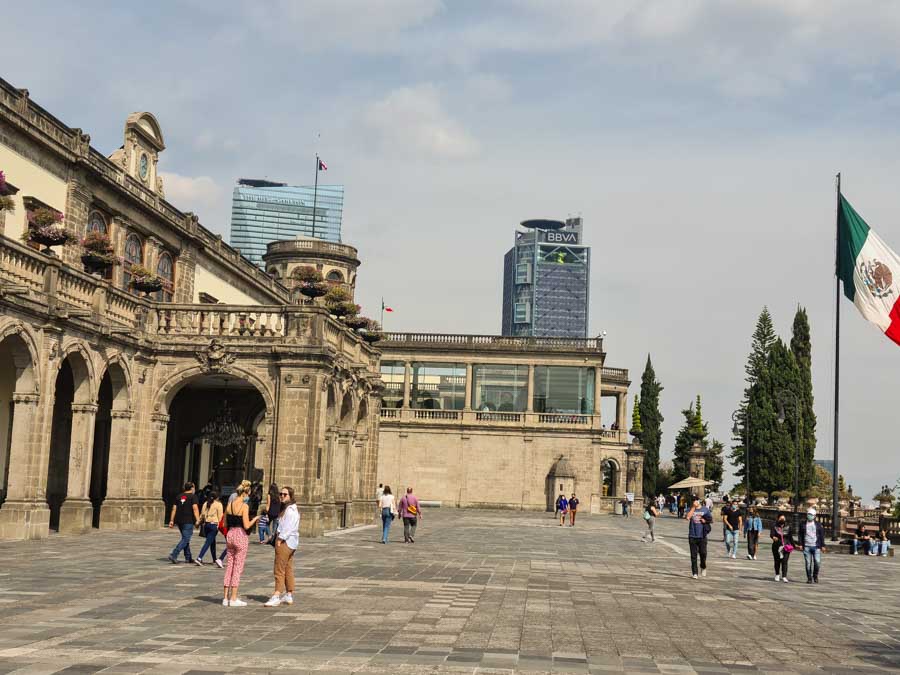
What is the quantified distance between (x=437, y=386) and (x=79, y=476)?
46202mm

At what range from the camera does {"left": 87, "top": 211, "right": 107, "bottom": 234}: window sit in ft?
104

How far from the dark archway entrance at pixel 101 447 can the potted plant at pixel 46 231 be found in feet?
18.7

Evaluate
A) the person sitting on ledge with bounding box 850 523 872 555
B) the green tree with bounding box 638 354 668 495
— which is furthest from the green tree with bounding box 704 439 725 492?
the person sitting on ledge with bounding box 850 523 872 555

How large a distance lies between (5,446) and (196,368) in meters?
5.54

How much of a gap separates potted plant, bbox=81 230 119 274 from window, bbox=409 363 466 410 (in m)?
43.7

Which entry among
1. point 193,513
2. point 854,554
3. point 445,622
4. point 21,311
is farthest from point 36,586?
point 854,554

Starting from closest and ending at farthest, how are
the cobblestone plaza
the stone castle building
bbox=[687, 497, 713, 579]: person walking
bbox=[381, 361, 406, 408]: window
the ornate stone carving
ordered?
the cobblestone plaza, bbox=[687, 497, 713, 579]: person walking, the stone castle building, the ornate stone carving, bbox=[381, 361, 406, 408]: window

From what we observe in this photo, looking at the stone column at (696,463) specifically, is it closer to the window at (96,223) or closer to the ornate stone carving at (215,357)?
the ornate stone carving at (215,357)

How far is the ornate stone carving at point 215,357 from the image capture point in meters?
29.3

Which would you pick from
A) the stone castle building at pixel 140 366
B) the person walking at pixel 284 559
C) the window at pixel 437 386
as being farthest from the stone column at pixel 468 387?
the person walking at pixel 284 559

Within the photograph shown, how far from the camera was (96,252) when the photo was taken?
2811cm

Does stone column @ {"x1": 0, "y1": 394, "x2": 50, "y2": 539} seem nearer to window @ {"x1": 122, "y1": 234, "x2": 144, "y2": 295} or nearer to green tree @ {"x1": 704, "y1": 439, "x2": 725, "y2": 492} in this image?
window @ {"x1": 122, "y1": 234, "x2": 144, "y2": 295}

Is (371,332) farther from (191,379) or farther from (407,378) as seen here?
(407,378)

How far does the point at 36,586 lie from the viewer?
50.1 feet
